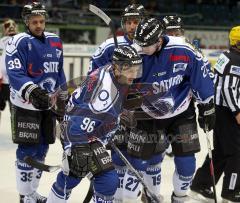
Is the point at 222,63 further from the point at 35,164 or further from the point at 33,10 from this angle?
the point at 35,164

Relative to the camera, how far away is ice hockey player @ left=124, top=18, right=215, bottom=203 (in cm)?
330

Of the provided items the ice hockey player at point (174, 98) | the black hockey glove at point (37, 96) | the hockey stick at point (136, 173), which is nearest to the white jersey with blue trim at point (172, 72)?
the ice hockey player at point (174, 98)

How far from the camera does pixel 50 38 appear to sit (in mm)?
3730

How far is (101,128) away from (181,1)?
10334mm

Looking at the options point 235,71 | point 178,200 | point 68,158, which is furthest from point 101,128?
point 235,71

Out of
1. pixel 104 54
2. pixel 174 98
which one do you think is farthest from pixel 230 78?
pixel 104 54

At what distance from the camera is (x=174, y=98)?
139 inches

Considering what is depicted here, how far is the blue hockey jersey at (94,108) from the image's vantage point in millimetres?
2807

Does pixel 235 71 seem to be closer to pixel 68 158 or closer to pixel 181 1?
pixel 68 158

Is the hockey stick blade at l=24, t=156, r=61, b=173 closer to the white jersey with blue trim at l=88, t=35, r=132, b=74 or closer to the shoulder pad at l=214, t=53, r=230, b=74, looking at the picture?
the white jersey with blue trim at l=88, t=35, r=132, b=74

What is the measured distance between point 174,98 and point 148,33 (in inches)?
18.9

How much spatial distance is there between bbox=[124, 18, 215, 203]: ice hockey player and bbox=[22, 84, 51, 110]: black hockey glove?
50cm

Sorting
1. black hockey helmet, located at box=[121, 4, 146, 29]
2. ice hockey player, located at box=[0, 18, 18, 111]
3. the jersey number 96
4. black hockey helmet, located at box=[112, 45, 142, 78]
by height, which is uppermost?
black hockey helmet, located at box=[121, 4, 146, 29]

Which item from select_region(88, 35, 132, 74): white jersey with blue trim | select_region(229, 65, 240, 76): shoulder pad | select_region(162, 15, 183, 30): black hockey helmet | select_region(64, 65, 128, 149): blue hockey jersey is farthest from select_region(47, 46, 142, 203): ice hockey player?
select_region(162, 15, 183, 30): black hockey helmet
